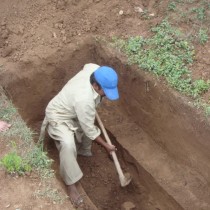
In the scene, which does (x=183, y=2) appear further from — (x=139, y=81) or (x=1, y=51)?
(x=1, y=51)

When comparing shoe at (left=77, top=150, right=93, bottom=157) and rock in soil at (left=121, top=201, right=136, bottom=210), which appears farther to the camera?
shoe at (left=77, top=150, right=93, bottom=157)

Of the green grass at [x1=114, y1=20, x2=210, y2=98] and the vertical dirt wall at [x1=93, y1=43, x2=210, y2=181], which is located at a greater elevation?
the green grass at [x1=114, y1=20, x2=210, y2=98]

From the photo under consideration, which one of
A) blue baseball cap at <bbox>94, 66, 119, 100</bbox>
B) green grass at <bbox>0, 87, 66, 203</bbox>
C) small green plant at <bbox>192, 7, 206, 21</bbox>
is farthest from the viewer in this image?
small green plant at <bbox>192, 7, 206, 21</bbox>

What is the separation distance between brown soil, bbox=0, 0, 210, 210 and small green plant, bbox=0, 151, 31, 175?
1.38m

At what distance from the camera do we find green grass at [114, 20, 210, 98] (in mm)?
5414

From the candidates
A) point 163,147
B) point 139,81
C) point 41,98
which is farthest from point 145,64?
point 41,98

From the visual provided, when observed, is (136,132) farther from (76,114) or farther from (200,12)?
(200,12)

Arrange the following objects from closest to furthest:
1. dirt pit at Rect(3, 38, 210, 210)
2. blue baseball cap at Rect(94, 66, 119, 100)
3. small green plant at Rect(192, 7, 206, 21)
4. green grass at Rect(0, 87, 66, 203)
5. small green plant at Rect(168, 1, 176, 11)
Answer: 1. green grass at Rect(0, 87, 66, 203)
2. blue baseball cap at Rect(94, 66, 119, 100)
3. dirt pit at Rect(3, 38, 210, 210)
4. small green plant at Rect(192, 7, 206, 21)
5. small green plant at Rect(168, 1, 176, 11)

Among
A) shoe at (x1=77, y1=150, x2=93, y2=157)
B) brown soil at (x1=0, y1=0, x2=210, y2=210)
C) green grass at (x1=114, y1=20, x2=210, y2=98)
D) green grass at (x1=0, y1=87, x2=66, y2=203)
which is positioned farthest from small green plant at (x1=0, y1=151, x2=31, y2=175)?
green grass at (x1=114, y1=20, x2=210, y2=98)

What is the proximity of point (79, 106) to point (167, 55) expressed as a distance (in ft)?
5.18

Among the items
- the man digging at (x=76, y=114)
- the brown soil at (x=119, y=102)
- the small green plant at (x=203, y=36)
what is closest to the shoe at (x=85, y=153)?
the brown soil at (x=119, y=102)

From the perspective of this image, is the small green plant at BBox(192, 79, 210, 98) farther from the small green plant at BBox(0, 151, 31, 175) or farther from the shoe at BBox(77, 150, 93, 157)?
the small green plant at BBox(0, 151, 31, 175)

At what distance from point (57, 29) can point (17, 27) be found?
58 centimetres

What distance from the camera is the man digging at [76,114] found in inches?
189
